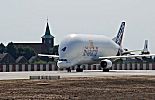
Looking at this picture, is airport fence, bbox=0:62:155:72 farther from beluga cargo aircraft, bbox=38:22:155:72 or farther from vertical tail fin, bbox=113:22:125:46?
beluga cargo aircraft, bbox=38:22:155:72

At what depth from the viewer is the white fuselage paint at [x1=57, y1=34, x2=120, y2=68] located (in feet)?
252

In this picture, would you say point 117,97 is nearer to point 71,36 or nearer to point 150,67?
point 71,36

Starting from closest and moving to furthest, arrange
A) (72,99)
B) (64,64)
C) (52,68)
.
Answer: (72,99) → (64,64) → (52,68)

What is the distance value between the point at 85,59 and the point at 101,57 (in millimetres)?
4219

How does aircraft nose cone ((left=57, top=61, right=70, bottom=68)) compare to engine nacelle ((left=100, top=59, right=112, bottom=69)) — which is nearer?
aircraft nose cone ((left=57, top=61, right=70, bottom=68))

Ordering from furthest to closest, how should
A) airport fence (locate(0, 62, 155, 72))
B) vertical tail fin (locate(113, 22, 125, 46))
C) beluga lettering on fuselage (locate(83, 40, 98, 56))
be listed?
1. vertical tail fin (locate(113, 22, 125, 46))
2. airport fence (locate(0, 62, 155, 72))
3. beluga lettering on fuselage (locate(83, 40, 98, 56))

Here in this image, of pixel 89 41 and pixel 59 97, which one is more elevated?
pixel 89 41

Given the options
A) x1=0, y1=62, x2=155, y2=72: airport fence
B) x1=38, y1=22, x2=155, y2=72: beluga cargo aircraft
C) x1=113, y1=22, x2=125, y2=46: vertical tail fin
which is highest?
x1=113, y1=22, x2=125, y2=46: vertical tail fin

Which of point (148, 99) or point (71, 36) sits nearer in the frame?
point (148, 99)

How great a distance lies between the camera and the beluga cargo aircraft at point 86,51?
77000mm

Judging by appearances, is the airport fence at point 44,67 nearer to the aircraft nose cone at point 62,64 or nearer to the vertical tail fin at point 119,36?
the vertical tail fin at point 119,36

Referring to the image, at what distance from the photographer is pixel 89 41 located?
8300cm

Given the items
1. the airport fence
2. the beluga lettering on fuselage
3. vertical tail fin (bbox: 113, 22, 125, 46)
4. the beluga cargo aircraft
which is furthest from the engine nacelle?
vertical tail fin (bbox: 113, 22, 125, 46)

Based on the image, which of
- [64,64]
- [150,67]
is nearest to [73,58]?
[64,64]
